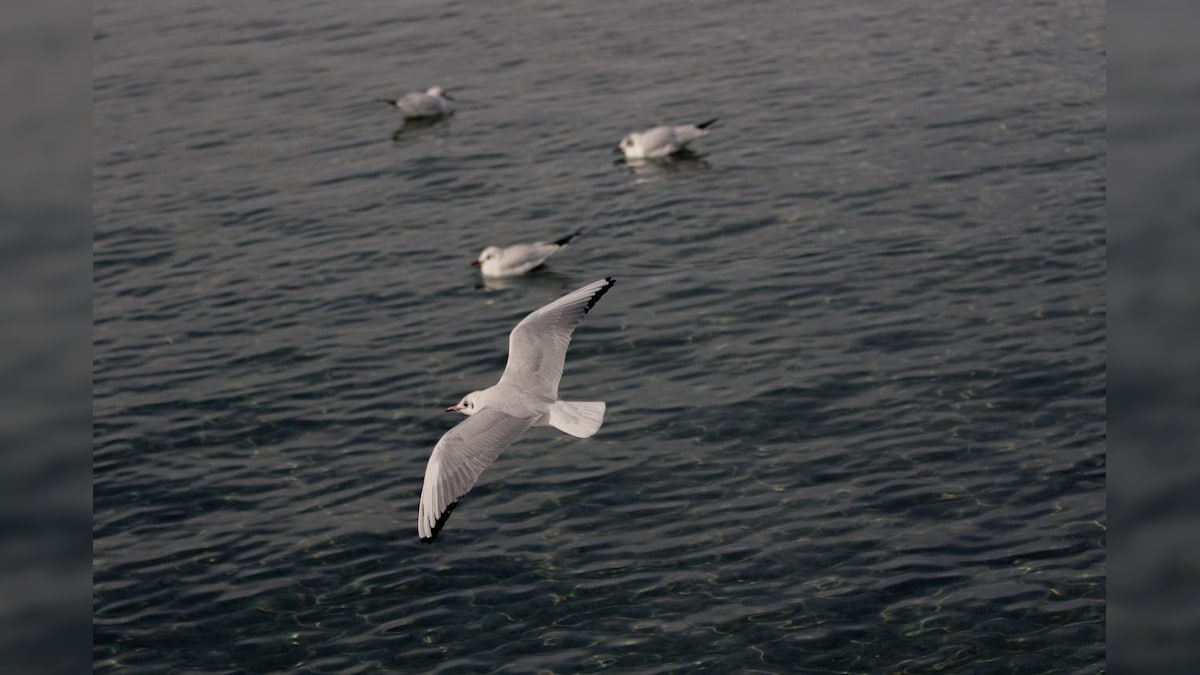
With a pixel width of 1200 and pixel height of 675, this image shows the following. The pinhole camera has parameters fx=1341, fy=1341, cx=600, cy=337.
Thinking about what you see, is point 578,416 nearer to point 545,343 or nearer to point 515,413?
point 515,413

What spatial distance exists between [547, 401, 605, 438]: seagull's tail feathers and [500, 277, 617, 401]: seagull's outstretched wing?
0.40 meters

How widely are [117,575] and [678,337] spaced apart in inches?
243

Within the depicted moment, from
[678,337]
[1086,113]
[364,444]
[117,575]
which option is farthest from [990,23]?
[117,575]

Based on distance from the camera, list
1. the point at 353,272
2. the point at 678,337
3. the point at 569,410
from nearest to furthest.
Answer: the point at 569,410
the point at 678,337
the point at 353,272

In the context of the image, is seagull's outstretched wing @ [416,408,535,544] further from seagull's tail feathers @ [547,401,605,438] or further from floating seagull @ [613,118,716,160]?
floating seagull @ [613,118,716,160]

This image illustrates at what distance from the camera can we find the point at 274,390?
46.2ft

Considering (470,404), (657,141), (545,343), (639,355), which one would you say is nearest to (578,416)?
(545,343)

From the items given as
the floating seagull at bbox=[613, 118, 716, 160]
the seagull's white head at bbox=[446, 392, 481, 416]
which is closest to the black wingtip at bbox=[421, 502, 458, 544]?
the seagull's white head at bbox=[446, 392, 481, 416]

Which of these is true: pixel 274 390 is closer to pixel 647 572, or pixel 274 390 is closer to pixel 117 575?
pixel 117 575

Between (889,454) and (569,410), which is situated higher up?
(569,410)

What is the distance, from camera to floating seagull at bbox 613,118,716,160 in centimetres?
1936

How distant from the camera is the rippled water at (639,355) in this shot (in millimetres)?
10266

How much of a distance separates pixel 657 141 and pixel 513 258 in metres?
3.99

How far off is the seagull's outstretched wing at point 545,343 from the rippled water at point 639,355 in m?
1.36
